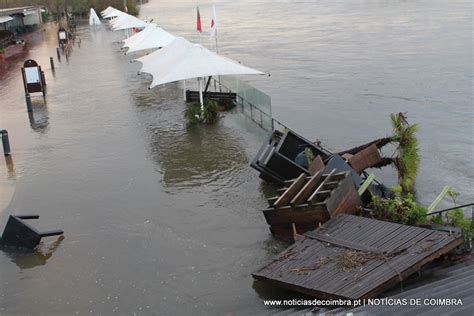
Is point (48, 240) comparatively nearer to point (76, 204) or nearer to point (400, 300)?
point (76, 204)

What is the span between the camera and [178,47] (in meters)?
23.6

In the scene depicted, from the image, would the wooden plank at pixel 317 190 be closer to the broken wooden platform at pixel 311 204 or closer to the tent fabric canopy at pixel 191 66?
the broken wooden platform at pixel 311 204

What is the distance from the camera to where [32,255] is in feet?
40.1

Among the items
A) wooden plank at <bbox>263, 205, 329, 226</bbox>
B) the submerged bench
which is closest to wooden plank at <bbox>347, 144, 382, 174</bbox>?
wooden plank at <bbox>263, 205, 329, 226</bbox>

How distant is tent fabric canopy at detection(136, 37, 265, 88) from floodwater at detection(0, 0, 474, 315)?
1698mm

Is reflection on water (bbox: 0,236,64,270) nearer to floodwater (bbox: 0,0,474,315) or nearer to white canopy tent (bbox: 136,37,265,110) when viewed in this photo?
floodwater (bbox: 0,0,474,315)

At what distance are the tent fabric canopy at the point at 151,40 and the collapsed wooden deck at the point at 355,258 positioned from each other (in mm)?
21224

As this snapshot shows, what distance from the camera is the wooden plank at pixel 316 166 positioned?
45.1 feet

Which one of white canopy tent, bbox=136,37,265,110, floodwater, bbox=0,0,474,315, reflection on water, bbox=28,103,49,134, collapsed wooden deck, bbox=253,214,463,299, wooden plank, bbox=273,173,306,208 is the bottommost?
floodwater, bbox=0,0,474,315

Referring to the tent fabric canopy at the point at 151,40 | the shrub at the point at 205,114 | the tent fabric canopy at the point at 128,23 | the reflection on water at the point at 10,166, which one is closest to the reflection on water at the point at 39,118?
the reflection on water at the point at 10,166

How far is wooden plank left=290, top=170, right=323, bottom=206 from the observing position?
11945 millimetres

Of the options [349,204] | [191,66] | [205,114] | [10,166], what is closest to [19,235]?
[10,166]

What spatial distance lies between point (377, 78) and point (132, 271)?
879 inches

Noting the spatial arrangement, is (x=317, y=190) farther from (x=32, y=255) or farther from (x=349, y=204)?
(x=32, y=255)
